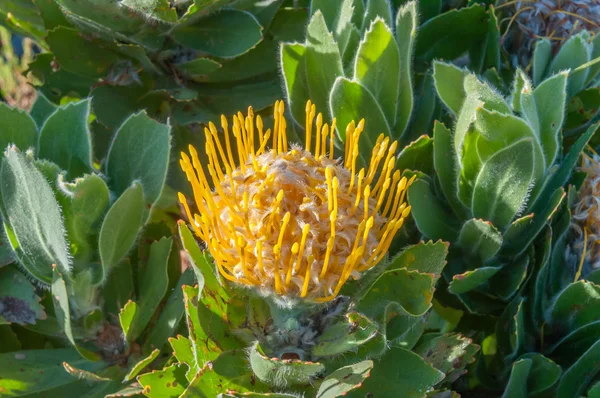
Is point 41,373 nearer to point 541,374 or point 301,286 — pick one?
point 301,286

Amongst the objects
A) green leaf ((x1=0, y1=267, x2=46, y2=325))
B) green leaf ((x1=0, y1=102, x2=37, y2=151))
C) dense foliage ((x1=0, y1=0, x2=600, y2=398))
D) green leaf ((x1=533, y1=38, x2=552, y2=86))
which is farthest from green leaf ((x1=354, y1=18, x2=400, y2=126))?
green leaf ((x1=0, y1=267, x2=46, y2=325))

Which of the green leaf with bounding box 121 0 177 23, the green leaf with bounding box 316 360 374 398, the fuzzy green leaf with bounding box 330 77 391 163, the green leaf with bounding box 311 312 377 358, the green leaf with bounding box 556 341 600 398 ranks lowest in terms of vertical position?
the green leaf with bounding box 556 341 600 398

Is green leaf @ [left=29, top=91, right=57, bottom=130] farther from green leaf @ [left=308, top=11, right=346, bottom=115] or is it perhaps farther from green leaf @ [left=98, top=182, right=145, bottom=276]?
green leaf @ [left=308, top=11, right=346, bottom=115]

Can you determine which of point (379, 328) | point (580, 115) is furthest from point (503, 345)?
point (580, 115)

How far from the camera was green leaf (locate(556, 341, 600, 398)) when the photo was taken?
939 millimetres

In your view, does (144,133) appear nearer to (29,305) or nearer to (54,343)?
(29,305)

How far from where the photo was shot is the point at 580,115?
117 centimetres

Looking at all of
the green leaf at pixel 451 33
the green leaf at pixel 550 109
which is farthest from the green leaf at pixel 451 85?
the green leaf at pixel 451 33

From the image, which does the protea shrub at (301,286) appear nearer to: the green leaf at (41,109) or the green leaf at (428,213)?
the green leaf at (428,213)

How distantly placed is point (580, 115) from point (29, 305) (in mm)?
1000

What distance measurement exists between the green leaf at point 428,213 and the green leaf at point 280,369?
30 cm

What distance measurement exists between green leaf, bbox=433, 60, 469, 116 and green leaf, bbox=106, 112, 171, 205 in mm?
423

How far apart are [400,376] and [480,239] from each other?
9.8 inches

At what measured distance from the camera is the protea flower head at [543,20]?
51.5 inches
